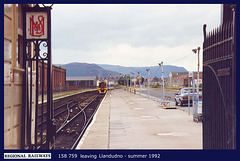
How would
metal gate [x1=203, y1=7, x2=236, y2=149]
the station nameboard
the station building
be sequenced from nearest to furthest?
metal gate [x1=203, y1=7, x2=236, y2=149], the station building, the station nameboard

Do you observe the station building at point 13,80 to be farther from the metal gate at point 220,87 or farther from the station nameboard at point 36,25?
the metal gate at point 220,87

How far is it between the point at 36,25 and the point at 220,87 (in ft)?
13.8

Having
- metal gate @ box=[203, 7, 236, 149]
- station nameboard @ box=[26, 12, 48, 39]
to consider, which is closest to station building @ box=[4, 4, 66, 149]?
station nameboard @ box=[26, 12, 48, 39]

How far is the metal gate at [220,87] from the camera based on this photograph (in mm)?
4473

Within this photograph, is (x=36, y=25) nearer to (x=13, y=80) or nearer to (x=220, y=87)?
(x=13, y=80)

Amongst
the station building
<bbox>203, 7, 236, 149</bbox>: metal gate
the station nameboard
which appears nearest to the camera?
<bbox>203, 7, 236, 149</bbox>: metal gate

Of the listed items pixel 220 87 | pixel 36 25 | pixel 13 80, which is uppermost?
pixel 36 25

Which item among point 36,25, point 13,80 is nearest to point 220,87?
point 13,80

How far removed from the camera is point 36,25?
6277mm

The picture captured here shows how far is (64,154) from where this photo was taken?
480 cm

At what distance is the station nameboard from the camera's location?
20.4 feet

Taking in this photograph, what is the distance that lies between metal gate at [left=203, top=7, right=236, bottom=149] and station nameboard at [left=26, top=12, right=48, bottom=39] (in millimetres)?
3581

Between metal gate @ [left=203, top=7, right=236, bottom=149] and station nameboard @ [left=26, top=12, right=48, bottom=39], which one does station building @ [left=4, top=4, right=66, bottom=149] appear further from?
metal gate @ [left=203, top=7, right=236, bottom=149]
